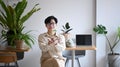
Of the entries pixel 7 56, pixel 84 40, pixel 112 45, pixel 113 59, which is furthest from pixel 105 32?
pixel 7 56

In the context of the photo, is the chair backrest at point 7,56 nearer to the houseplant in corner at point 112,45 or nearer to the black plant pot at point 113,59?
the houseplant in corner at point 112,45

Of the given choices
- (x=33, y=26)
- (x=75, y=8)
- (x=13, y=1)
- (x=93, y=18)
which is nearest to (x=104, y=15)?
(x=93, y=18)

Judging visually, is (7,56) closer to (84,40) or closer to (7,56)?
(7,56)

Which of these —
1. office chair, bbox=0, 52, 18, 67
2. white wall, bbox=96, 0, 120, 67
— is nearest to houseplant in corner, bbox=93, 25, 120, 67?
white wall, bbox=96, 0, 120, 67

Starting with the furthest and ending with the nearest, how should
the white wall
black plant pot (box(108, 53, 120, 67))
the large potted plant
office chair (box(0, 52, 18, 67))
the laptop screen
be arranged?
the white wall < black plant pot (box(108, 53, 120, 67)) < the laptop screen < the large potted plant < office chair (box(0, 52, 18, 67))

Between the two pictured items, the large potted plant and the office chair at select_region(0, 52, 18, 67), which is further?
the large potted plant

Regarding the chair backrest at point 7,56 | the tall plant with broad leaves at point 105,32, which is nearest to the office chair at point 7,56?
the chair backrest at point 7,56

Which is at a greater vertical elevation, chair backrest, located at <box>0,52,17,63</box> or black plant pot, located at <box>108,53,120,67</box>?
chair backrest, located at <box>0,52,17,63</box>

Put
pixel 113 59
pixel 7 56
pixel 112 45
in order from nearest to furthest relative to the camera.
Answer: pixel 7 56, pixel 113 59, pixel 112 45

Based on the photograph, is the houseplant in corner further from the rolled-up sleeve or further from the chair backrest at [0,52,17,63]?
the chair backrest at [0,52,17,63]

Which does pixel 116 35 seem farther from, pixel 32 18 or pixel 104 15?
pixel 32 18

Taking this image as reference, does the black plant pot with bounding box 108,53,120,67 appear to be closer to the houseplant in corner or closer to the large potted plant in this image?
the houseplant in corner

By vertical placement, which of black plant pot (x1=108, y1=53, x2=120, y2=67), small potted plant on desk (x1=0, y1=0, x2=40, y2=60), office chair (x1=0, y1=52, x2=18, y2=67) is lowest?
black plant pot (x1=108, y1=53, x2=120, y2=67)

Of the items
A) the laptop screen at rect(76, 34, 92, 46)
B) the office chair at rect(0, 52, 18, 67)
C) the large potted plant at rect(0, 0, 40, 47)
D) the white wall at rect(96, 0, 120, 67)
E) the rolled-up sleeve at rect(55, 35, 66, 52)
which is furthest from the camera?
the white wall at rect(96, 0, 120, 67)
